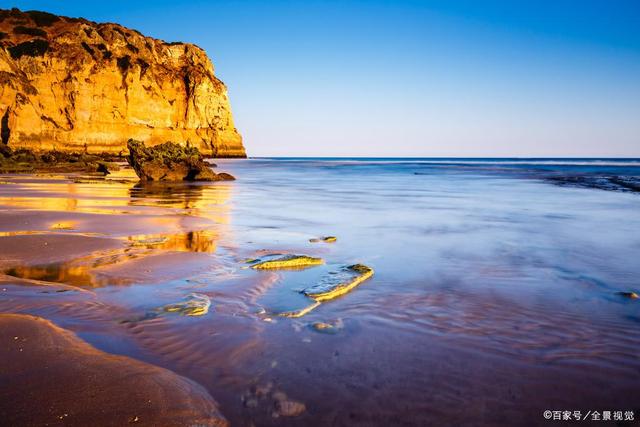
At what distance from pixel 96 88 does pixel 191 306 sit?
6765cm

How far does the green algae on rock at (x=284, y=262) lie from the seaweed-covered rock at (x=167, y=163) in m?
20.1

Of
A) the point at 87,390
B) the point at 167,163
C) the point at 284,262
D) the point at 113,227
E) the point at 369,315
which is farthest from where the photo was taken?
the point at 167,163

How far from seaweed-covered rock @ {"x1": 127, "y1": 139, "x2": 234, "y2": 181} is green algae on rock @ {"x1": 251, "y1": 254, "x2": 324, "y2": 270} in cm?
2009

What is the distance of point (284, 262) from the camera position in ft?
19.2

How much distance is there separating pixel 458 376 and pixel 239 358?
158 cm

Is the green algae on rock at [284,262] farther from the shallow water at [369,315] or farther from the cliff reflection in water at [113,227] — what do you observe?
the cliff reflection in water at [113,227]

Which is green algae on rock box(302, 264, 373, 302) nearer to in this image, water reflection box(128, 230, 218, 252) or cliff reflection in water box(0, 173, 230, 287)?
cliff reflection in water box(0, 173, 230, 287)

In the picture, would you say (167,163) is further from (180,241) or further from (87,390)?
(87,390)

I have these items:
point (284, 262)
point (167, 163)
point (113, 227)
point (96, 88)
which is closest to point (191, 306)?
point (284, 262)

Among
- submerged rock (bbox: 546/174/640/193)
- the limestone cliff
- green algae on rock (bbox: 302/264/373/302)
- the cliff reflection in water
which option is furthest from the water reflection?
the limestone cliff

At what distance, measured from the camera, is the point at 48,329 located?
341cm

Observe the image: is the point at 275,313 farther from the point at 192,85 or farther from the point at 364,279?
the point at 192,85

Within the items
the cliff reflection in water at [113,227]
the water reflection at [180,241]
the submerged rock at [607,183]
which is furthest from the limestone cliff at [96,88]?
the submerged rock at [607,183]

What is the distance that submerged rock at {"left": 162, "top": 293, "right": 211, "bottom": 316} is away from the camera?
157 inches
